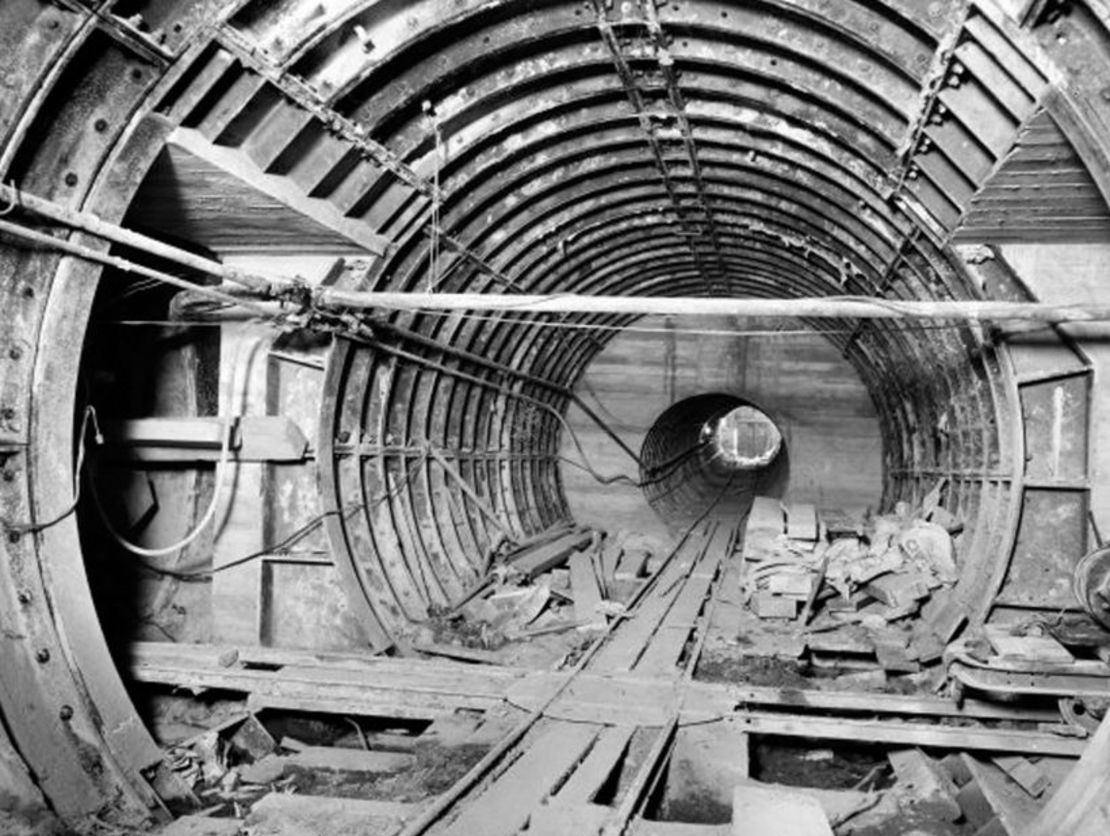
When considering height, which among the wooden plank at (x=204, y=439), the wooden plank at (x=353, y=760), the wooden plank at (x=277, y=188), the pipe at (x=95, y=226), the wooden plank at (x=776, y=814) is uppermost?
the wooden plank at (x=277, y=188)

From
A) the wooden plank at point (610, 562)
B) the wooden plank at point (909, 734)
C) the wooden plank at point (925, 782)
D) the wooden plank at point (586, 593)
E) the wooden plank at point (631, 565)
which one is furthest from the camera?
the wooden plank at point (631, 565)

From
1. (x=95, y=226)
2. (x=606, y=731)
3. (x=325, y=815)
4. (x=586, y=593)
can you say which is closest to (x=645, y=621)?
(x=586, y=593)

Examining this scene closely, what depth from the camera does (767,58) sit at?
6020 millimetres

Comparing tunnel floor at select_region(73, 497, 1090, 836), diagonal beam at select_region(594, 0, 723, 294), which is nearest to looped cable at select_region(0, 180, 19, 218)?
tunnel floor at select_region(73, 497, 1090, 836)

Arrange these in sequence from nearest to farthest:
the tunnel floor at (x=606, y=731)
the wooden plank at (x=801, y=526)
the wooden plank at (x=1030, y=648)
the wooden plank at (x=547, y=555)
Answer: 1. the tunnel floor at (x=606, y=731)
2. the wooden plank at (x=1030, y=648)
3. the wooden plank at (x=801, y=526)
4. the wooden plank at (x=547, y=555)

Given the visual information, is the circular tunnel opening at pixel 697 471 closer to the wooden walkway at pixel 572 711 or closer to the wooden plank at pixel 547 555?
the wooden plank at pixel 547 555

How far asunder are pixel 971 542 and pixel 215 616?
7.04 metres

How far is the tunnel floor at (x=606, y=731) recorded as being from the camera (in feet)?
15.3

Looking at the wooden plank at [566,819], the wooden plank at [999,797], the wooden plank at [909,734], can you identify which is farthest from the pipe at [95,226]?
the wooden plank at [999,797]

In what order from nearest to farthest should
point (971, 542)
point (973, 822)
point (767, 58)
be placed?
point (973, 822) < point (767, 58) < point (971, 542)

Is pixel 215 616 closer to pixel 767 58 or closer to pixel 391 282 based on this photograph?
pixel 391 282

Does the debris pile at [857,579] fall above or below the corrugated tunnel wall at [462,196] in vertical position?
below

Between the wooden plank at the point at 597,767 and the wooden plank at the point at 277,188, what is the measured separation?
13.4 ft

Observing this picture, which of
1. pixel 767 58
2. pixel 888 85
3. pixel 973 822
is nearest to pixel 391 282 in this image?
pixel 767 58
